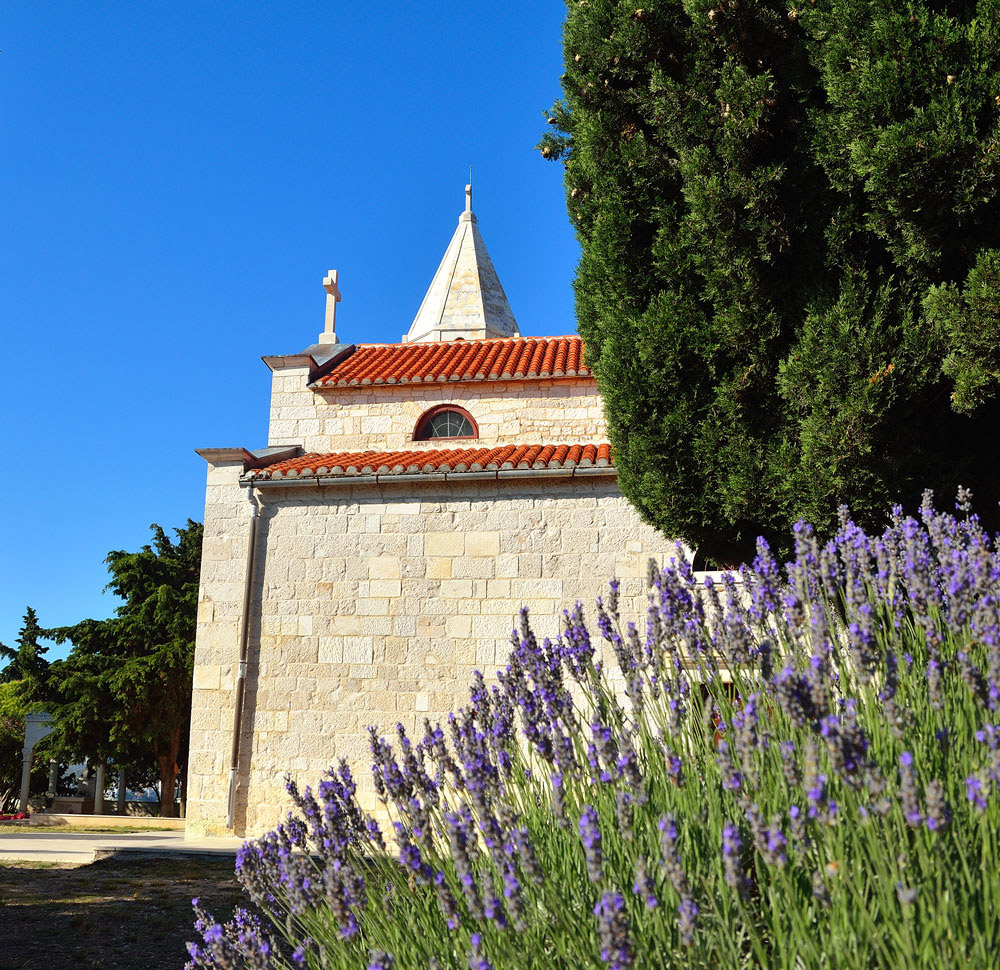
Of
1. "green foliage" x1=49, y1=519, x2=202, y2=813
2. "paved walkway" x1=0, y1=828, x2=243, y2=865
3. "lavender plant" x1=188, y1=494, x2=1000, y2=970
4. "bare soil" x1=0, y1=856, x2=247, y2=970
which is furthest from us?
"green foliage" x1=49, y1=519, x2=202, y2=813

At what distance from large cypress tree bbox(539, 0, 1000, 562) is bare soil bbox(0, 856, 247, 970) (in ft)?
15.3

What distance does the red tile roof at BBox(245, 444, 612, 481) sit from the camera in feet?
34.0

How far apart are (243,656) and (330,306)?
270 inches

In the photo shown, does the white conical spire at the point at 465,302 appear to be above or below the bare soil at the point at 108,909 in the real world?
above

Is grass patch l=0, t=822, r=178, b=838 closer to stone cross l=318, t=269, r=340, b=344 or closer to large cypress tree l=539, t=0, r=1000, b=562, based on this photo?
stone cross l=318, t=269, r=340, b=344

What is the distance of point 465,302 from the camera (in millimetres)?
20984

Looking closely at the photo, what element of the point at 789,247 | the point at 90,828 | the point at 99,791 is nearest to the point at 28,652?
the point at 99,791

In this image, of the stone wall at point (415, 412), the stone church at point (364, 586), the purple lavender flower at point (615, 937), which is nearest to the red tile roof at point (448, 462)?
the stone church at point (364, 586)

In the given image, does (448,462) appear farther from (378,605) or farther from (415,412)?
(415,412)

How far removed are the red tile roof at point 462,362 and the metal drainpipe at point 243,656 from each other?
9.61 feet

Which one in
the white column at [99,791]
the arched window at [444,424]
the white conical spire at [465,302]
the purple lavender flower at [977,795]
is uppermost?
the white conical spire at [465,302]

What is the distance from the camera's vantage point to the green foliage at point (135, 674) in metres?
22.1

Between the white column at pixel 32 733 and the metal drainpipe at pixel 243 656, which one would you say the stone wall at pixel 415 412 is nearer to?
the metal drainpipe at pixel 243 656

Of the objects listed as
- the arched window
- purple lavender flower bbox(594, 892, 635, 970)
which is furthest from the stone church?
purple lavender flower bbox(594, 892, 635, 970)
